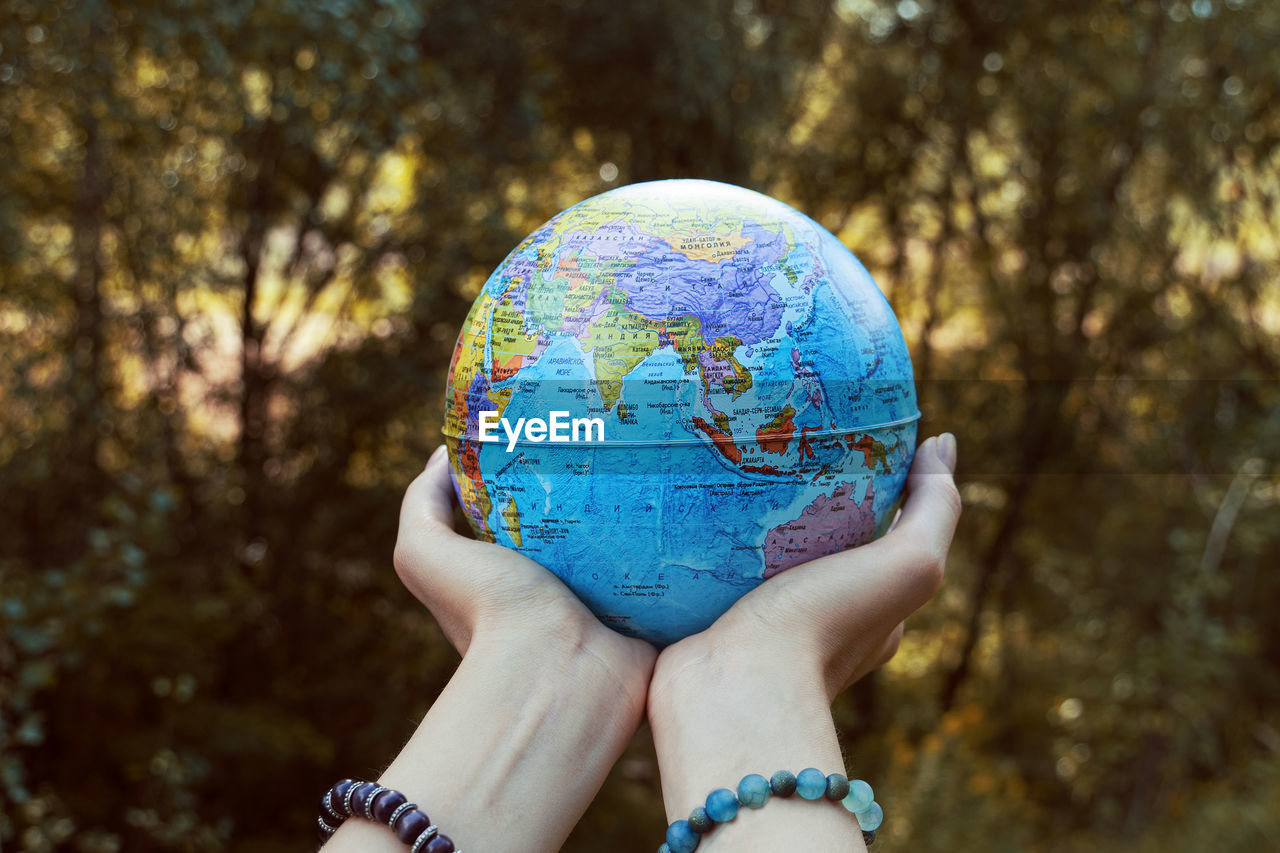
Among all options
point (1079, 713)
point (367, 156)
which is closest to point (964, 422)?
point (1079, 713)

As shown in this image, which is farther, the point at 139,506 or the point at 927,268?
the point at 927,268

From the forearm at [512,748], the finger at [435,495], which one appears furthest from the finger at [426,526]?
the forearm at [512,748]

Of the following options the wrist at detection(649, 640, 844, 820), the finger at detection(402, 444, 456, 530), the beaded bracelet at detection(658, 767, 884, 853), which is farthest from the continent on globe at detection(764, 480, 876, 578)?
the finger at detection(402, 444, 456, 530)

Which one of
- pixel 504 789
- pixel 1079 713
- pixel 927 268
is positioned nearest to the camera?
pixel 504 789

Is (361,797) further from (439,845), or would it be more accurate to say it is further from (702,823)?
(702,823)

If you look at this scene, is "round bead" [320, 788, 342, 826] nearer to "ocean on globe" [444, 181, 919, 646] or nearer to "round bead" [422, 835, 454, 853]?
"round bead" [422, 835, 454, 853]

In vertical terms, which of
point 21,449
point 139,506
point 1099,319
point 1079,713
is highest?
point 21,449

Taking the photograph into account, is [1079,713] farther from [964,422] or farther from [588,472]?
[588,472]

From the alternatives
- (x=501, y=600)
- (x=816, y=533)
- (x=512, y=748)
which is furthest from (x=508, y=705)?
(x=816, y=533)
